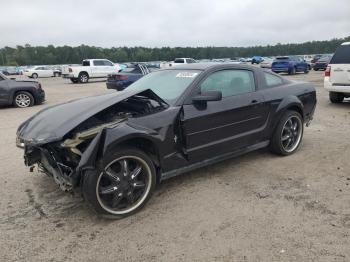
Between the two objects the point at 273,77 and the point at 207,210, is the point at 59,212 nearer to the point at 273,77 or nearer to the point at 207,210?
the point at 207,210

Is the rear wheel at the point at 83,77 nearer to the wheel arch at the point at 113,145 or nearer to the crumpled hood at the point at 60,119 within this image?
the crumpled hood at the point at 60,119

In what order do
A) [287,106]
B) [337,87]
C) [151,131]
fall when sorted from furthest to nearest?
[337,87], [287,106], [151,131]

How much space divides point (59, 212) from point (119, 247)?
1062mm

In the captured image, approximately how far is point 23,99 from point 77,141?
34.3ft

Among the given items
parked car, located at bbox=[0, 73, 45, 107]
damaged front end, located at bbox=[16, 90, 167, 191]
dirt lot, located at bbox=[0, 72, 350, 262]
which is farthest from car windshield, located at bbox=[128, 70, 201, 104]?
parked car, located at bbox=[0, 73, 45, 107]

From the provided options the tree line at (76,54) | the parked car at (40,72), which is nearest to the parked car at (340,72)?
the parked car at (40,72)

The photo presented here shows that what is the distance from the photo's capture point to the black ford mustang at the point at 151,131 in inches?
144

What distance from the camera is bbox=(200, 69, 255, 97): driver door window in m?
4.73

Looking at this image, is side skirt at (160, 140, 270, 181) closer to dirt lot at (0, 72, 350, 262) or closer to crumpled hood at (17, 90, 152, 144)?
dirt lot at (0, 72, 350, 262)

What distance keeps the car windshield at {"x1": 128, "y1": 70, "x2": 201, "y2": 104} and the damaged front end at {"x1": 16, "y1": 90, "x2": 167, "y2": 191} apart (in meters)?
0.33

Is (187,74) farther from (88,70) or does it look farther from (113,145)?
(88,70)

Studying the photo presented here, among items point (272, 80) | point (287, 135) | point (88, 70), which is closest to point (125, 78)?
point (88, 70)

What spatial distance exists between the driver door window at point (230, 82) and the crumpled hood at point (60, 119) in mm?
1093

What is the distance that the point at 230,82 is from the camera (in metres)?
5.00
